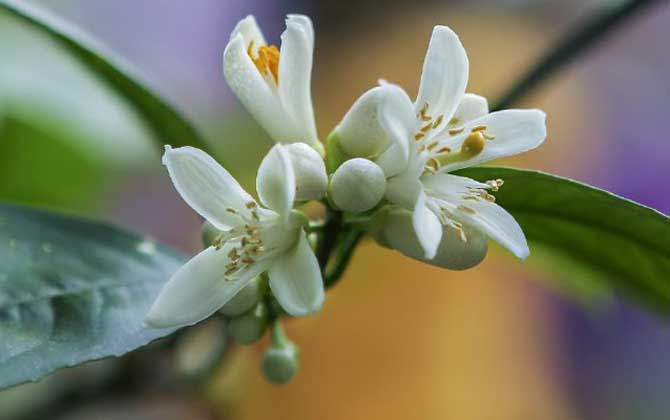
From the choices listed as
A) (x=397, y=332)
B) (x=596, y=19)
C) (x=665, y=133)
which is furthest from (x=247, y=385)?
(x=665, y=133)

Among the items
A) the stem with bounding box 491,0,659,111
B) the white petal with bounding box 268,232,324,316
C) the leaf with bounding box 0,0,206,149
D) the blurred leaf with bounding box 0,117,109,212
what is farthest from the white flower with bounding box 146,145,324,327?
the blurred leaf with bounding box 0,117,109,212

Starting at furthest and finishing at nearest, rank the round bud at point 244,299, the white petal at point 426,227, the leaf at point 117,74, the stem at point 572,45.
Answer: the stem at point 572,45
the leaf at point 117,74
the round bud at point 244,299
the white petal at point 426,227

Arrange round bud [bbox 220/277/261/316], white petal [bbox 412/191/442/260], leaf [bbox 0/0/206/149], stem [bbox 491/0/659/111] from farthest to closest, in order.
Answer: stem [bbox 491/0/659/111] → leaf [bbox 0/0/206/149] → round bud [bbox 220/277/261/316] → white petal [bbox 412/191/442/260]

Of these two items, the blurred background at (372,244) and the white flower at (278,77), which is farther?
the blurred background at (372,244)

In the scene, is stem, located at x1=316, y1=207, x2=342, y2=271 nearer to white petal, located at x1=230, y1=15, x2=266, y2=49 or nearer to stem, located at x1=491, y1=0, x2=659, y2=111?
white petal, located at x1=230, y1=15, x2=266, y2=49

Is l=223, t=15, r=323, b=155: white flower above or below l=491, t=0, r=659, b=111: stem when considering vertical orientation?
below

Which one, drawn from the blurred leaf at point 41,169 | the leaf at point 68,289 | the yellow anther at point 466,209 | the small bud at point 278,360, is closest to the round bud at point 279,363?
the small bud at point 278,360

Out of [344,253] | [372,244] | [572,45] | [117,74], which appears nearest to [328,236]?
[344,253]

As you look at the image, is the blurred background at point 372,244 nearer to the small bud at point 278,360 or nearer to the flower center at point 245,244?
the small bud at point 278,360

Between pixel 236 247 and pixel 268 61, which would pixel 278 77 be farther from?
pixel 236 247
